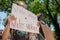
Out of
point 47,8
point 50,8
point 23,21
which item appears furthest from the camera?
point 50,8

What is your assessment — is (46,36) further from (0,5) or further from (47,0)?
(0,5)

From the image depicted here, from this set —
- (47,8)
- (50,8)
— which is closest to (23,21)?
(47,8)

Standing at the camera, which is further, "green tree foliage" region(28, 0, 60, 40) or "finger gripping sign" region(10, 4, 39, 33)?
"green tree foliage" region(28, 0, 60, 40)

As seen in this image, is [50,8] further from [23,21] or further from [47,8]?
[23,21]

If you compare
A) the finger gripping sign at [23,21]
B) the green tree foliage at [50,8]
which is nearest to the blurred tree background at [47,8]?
the green tree foliage at [50,8]

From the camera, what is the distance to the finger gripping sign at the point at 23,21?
2.33m

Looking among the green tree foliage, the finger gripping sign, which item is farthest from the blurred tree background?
the finger gripping sign

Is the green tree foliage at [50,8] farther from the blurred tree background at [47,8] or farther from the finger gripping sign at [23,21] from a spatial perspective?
the finger gripping sign at [23,21]

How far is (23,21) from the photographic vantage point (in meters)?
2.45

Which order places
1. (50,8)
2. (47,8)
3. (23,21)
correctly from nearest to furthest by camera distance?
(23,21)
(47,8)
(50,8)

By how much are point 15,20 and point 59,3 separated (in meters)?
12.6

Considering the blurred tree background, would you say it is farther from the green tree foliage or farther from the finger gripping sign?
the finger gripping sign

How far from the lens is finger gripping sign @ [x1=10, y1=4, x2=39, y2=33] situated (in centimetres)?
233

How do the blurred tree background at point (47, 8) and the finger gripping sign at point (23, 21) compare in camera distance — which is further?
the blurred tree background at point (47, 8)
